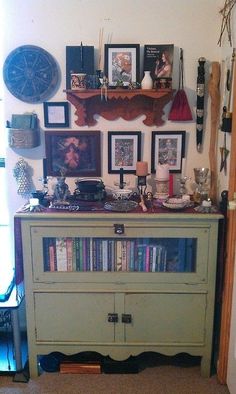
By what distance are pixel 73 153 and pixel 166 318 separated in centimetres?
115

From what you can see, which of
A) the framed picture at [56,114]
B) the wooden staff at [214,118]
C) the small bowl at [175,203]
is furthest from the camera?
the framed picture at [56,114]

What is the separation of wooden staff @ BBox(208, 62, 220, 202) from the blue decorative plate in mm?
936

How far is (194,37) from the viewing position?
2318 millimetres

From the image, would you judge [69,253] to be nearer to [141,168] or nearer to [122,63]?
[141,168]

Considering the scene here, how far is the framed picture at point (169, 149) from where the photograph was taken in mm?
2439

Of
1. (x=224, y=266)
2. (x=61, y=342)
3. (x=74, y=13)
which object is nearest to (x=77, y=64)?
(x=74, y=13)

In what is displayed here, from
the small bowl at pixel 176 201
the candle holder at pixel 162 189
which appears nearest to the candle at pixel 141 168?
the candle holder at pixel 162 189

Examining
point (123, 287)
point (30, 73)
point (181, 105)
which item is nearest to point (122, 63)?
point (181, 105)

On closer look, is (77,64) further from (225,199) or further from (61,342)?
(61,342)

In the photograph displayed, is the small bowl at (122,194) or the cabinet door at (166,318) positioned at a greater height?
the small bowl at (122,194)

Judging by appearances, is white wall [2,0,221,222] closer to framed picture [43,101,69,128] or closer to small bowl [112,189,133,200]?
framed picture [43,101,69,128]

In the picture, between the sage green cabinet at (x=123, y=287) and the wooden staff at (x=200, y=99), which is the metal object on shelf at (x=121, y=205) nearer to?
the sage green cabinet at (x=123, y=287)

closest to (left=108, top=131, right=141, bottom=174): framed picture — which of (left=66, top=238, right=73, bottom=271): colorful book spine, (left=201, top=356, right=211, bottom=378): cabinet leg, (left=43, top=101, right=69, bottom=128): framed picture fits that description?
(left=43, top=101, right=69, bottom=128): framed picture

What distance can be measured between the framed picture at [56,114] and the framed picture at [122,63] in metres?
0.33
